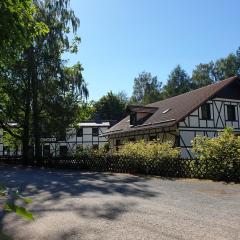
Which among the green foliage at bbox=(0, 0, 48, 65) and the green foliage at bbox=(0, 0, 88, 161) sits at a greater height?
the green foliage at bbox=(0, 0, 88, 161)

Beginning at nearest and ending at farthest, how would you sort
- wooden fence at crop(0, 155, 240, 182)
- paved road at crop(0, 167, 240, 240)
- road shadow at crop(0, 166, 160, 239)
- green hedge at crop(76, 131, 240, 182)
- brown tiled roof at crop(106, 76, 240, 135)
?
paved road at crop(0, 167, 240, 240), road shadow at crop(0, 166, 160, 239), green hedge at crop(76, 131, 240, 182), wooden fence at crop(0, 155, 240, 182), brown tiled roof at crop(106, 76, 240, 135)

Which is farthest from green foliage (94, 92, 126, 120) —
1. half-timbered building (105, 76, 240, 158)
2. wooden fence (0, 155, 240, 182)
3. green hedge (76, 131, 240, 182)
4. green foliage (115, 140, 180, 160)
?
green foliage (115, 140, 180, 160)

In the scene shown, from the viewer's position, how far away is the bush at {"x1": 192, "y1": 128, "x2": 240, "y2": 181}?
1679 centimetres

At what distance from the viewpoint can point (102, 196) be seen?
12625 millimetres

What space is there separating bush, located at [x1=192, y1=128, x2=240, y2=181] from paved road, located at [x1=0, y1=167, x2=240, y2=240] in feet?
8.56

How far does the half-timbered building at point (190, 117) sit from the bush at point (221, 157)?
1018cm

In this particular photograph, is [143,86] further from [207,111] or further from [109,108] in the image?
[207,111]

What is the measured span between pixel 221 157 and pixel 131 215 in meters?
9.41

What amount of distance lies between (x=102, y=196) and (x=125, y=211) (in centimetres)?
293

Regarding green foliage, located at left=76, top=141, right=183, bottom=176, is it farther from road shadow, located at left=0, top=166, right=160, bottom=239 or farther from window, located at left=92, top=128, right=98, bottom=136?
window, located at left=92, top=128, right=98, bottom=136

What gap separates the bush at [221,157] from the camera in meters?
16.8

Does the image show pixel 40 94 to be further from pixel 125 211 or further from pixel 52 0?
pixel 125 211

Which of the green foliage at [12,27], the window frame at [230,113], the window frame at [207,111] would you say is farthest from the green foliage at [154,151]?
the green foliage at [12,27]

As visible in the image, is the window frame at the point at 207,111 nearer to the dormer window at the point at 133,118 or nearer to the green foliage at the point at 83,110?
the dormer window at the point at 133,118
